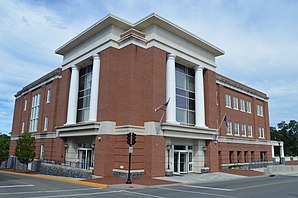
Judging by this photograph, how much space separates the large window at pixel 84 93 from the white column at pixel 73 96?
0.59 meters

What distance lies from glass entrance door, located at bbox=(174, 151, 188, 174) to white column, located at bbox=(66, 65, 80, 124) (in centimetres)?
1273

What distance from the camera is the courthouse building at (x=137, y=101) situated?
83.5 ft

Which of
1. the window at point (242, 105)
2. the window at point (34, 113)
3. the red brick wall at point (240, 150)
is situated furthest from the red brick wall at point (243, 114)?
the window at point (34, 113)

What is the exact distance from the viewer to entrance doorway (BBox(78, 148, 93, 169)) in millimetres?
29109

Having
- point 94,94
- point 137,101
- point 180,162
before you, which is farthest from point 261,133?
point 94,94

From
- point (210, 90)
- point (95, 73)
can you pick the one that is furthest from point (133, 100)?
point (210, 90)

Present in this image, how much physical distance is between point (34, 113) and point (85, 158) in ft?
68.1

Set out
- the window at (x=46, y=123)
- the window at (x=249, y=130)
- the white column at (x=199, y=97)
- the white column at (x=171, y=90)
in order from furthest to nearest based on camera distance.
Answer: the window at (x=249, y=130) < the window at (x=46, y=123) < the white column at (x=199, y=97) < the white column at (x=171, y=90)

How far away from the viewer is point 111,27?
91.6ft

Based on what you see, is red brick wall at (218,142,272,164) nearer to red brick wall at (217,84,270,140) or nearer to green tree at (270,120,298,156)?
red brick wall at (217,84,270,140)

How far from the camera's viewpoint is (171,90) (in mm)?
27844

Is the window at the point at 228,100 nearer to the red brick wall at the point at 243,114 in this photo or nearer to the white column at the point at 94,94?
the red brick wall at the point at 243,114

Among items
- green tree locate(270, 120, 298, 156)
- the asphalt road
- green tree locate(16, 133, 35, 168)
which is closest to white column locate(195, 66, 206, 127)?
the asphalt road

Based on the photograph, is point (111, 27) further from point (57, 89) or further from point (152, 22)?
point (57, 89)
